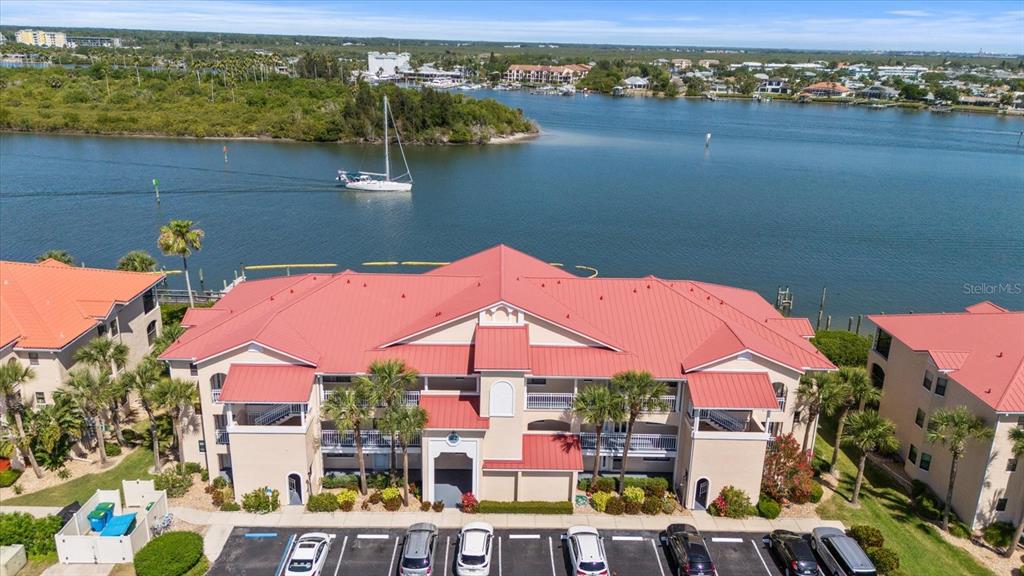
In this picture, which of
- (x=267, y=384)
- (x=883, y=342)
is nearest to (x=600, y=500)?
(x=267, y=384)

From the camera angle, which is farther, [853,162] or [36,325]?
[853,162]

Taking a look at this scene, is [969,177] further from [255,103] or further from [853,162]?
[255,103]

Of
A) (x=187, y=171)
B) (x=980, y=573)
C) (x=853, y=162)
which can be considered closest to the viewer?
(x=980, y=573)

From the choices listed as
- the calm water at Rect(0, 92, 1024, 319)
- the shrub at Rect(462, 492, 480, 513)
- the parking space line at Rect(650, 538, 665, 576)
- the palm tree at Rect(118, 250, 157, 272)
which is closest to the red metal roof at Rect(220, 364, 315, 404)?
the shrub at Rect(462, 492, 480, 513)

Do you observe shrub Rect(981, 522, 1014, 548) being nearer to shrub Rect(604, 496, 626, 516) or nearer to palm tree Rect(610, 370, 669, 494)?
palm tree Rect(610, 370, 669, 494)

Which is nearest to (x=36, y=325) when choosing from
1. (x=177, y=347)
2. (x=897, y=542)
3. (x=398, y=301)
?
(x=177, y=347)

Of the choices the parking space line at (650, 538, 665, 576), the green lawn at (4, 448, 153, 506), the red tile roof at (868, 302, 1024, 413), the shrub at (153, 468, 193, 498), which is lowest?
the parking space line at (650, 538, 665, 576)

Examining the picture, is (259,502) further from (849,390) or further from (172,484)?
(849,390)
